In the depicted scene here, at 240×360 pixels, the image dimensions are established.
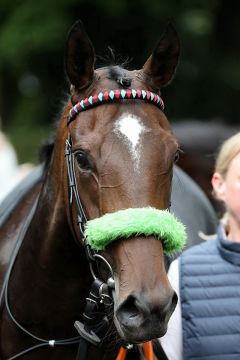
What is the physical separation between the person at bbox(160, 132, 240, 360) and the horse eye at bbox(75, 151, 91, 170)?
30.8 inches

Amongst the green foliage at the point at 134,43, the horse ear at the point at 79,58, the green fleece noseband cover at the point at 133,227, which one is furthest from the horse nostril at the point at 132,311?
Result: the green foliage at the point at 134,43

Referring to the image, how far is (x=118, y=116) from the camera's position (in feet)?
9.52

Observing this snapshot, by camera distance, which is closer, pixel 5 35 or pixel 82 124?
pixel 82 124

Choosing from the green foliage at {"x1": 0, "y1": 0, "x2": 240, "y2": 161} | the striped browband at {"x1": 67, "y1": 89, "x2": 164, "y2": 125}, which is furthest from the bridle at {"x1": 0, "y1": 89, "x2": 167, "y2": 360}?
the green foliage at {"x1": 0, "y1": 0, "x2": 240, "y2": 161}

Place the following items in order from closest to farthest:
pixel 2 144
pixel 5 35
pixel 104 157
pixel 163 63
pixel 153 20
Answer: pixel 104 157 < pixel 163 63 < pixel 2 144 < pixel 5 35 < pixel 153 20

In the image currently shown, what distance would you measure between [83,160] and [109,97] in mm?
276

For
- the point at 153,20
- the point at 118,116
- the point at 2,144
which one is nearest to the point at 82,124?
the point at 118,116

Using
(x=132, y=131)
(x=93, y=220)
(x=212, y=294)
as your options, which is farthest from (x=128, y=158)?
(x=212, y=294)

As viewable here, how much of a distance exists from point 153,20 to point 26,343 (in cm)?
995

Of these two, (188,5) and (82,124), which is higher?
(82,124)

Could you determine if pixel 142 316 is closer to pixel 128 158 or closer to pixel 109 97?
pixel 128 158

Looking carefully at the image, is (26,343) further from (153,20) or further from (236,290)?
(153,20)

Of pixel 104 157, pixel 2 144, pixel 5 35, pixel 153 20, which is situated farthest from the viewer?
pixel 153 20

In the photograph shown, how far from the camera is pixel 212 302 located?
128 inches
